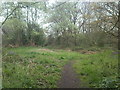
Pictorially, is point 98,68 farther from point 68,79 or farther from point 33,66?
point 33,66

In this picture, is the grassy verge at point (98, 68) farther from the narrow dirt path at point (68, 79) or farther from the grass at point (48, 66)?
the narrow dirt path at point (68, 79)

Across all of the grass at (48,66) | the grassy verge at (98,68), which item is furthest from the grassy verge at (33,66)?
the grassy verge at (98,68)

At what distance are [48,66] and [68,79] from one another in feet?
1.52

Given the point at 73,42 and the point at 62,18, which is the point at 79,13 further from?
the point at 73,42

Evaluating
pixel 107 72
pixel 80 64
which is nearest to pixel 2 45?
pixel 80 64

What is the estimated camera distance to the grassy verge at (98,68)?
3.13m

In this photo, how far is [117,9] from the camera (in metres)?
3.48

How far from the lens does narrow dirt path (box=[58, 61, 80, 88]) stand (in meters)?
3.13

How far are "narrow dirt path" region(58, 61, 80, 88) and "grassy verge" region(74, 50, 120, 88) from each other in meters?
0.11

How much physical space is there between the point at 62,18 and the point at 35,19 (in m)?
0.53

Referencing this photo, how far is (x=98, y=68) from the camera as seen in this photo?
326cm

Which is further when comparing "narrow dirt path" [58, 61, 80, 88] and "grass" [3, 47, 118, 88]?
"narrow dirt path" [58, 61, 80, 88]

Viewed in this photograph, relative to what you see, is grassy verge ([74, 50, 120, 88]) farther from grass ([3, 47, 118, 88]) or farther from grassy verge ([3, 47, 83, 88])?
grassy verge ([3, 47, 83, 88])

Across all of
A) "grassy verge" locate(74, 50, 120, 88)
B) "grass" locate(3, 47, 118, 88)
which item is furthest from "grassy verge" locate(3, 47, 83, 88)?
"grassy verge" locate(74, 50, 120, 88)
